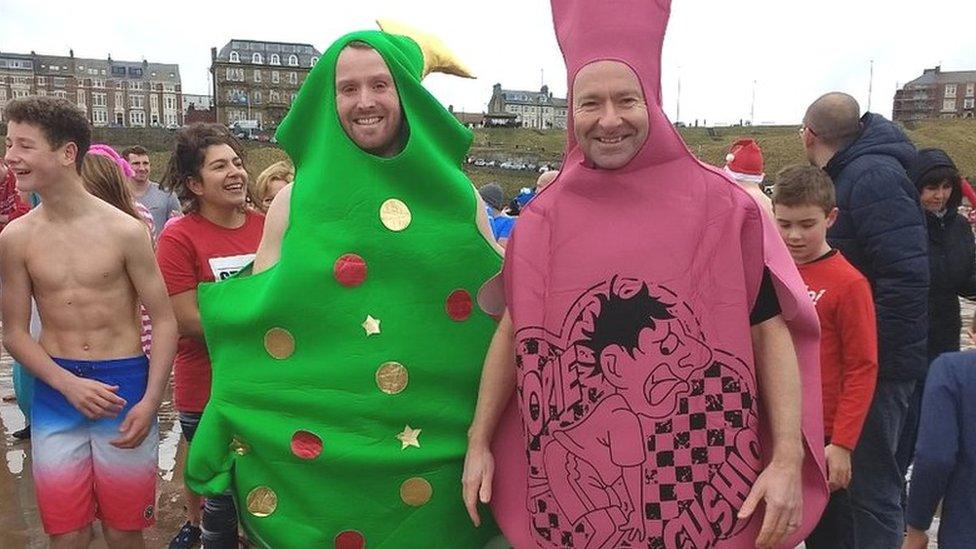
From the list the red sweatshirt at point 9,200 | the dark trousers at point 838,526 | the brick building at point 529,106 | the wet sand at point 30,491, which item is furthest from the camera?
the brick building at point 529,106

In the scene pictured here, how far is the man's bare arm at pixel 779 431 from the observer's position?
186 cm

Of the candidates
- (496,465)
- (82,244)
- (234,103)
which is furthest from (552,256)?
(234,103)

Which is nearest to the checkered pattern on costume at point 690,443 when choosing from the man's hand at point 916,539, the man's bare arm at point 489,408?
the man's bare arm at point 489,408

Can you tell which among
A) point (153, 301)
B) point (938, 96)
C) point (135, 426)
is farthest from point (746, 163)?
point (938, 96)

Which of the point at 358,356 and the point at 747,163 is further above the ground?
the point at 747,163

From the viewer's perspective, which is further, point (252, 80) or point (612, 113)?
point (252, 80)

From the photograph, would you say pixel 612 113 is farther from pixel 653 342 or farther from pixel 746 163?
pixel 746 163

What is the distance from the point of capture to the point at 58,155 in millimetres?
2648

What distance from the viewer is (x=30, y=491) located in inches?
164

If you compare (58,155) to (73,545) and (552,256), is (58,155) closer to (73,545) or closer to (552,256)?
(73,545)

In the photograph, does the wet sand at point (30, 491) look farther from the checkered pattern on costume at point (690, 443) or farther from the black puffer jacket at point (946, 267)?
the checkered pattern on costume at point (690, 443)

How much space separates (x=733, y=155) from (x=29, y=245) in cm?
319

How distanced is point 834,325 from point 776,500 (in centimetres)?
109

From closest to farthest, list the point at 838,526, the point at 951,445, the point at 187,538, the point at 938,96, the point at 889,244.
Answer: the point at 951,445, the point at 838,526, the point at 889,244, the point at 187,538, the point at 938,96
